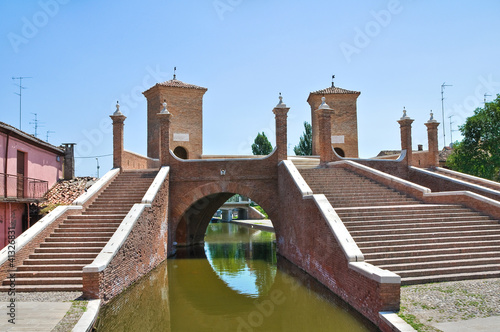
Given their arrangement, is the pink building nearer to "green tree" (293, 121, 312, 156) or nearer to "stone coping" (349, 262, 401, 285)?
"stone coping" (349, 262, 401, 285)

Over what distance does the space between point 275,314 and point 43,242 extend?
6.37 meters

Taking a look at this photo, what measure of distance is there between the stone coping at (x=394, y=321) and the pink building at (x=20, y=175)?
11.3 meters

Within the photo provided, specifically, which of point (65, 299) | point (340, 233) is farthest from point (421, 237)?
point (65, 299)

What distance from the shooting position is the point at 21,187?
15969 mm

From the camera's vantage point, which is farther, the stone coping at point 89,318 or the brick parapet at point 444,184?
the brick parapet at point 444,184

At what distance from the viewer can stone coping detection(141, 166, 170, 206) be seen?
41.9 feet

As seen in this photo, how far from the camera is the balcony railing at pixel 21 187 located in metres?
14.4

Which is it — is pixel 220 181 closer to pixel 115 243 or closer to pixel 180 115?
pixel 115 243

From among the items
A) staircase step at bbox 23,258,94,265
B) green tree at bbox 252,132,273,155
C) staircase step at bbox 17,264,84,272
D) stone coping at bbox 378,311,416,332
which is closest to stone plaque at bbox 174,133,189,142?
staircase step at bbox 23,258,94,265

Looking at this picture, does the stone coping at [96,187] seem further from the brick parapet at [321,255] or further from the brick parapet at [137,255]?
the brick parapet at [321,255]

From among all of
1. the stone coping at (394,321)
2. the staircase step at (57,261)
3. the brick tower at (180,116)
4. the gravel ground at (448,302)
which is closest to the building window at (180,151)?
the brick tower at (180,116)

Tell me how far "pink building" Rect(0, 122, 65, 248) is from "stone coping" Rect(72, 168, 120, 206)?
2.26 m

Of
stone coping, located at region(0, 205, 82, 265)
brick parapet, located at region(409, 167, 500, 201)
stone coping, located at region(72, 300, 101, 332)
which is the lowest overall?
stone coping, located at region(72, 300, 101, 332)

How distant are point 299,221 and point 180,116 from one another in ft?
43.2
